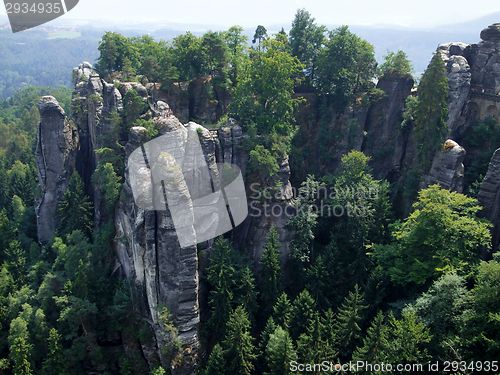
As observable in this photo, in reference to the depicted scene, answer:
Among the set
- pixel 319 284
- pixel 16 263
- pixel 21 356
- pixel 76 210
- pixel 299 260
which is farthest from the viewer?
pixel 16 263

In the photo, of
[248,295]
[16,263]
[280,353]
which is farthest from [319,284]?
[16,263]

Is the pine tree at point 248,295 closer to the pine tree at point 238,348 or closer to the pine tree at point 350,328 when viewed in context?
the pine tree at point 238,348

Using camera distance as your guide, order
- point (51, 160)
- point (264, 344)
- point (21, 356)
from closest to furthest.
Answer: point (264, 344), point (21, 356), point (51, 160)

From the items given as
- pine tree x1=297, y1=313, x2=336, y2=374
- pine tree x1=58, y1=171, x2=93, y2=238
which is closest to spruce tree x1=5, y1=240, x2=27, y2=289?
pine tree x1=58, y1=171, x2=93, y2=238

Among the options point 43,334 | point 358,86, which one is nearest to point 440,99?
point 358,86

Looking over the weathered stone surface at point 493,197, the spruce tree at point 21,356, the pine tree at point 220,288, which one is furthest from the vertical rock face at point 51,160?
the weathered stone surface at point 493,197

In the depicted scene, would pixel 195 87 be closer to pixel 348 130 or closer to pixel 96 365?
pixel 348 130

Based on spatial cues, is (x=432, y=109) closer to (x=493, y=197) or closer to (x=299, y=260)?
(x=493, y=197)
